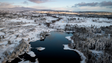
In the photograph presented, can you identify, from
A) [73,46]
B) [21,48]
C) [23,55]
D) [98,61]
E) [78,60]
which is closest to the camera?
[98,61]

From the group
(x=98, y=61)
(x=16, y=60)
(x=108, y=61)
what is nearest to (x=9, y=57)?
(x=16, y=60)

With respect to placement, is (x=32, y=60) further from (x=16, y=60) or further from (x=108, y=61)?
(x=108, y=61)

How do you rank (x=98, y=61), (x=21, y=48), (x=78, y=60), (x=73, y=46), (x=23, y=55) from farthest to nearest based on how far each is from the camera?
(x=73, y=46) → (x=21, y=48) → (x=23, y=55) → (x=78, y=60) → (x=98, y=61)

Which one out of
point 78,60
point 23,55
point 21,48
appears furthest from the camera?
point 21,48

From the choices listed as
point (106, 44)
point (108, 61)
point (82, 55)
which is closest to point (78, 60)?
point (82, 55)

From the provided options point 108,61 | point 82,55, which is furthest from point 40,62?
point 108,61

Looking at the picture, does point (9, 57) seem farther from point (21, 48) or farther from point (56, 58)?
point (56, 58)

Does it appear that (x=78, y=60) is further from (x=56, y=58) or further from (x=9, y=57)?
(x=9, y=57)

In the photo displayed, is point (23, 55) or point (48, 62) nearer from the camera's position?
point (48, 62)

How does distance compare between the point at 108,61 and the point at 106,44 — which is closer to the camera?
the point at 108,61
